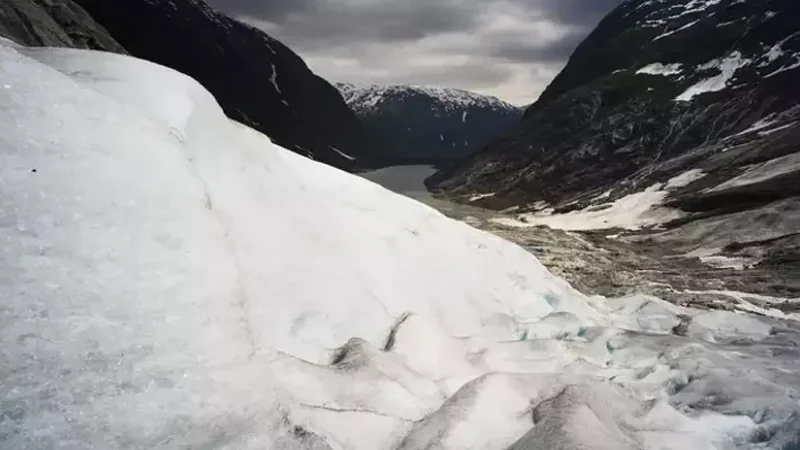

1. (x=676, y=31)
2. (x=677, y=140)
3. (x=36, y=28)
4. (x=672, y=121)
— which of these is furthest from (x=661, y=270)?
(x=676, y=31)

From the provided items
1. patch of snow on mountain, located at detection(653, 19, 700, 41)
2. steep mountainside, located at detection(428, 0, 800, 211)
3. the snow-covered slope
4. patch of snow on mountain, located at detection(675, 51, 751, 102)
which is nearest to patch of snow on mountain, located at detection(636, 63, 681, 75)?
steep mountainside, located at detection(428, 0, 800, 211)

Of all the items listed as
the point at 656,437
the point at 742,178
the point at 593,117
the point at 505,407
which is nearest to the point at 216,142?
the point at 505,407

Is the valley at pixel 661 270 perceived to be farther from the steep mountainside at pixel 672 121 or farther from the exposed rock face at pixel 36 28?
the exposed rock face at pixel 36 28

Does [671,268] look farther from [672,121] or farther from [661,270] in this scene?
[672,121]

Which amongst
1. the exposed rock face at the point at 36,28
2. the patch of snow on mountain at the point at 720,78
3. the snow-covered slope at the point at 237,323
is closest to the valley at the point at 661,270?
the snow-covered slope at the point at 237,323

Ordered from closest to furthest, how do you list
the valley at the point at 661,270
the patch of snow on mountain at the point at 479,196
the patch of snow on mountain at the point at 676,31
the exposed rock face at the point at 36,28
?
the exposed rock face at the point at 36,28 → the valley at the point at 661,270 → the patch of snow on mountain at the point at 479,196 → the patch of snow on mountain at the point at 676,31

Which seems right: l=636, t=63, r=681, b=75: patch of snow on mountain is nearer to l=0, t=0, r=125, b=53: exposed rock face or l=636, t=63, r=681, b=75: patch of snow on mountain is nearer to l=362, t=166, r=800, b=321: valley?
l=362, t=166, r=800, b=321: valley
